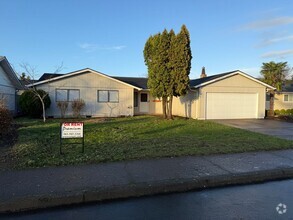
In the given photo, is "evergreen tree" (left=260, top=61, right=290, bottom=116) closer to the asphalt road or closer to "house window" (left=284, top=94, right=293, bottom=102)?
"house window" (left=284, top=94, right=293, bottom=102)

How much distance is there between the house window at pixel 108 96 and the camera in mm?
21188

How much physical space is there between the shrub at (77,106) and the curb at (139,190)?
15.7 m

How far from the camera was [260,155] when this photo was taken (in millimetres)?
7883

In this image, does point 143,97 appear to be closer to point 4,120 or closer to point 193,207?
point 4,120

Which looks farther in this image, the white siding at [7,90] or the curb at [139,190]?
the white siding at [7,90]

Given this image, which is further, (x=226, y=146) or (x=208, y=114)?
(x=208, y=114)

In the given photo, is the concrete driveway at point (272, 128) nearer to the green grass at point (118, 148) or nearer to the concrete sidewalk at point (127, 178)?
the green grass at point (118, 148)

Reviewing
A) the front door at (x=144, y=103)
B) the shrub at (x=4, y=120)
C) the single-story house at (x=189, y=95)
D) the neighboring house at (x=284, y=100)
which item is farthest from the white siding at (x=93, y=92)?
the neighboring house at (x=284, y=100)

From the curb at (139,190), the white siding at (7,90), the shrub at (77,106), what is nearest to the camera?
the curb at (139,190)

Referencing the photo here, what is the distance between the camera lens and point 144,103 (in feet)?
82.2

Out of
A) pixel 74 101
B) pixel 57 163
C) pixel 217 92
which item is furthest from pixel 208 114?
pixel 57 163

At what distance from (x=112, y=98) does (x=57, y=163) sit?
15.1 meters

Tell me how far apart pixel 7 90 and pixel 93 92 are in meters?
7.03

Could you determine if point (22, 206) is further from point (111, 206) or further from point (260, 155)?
point (260, 155)
